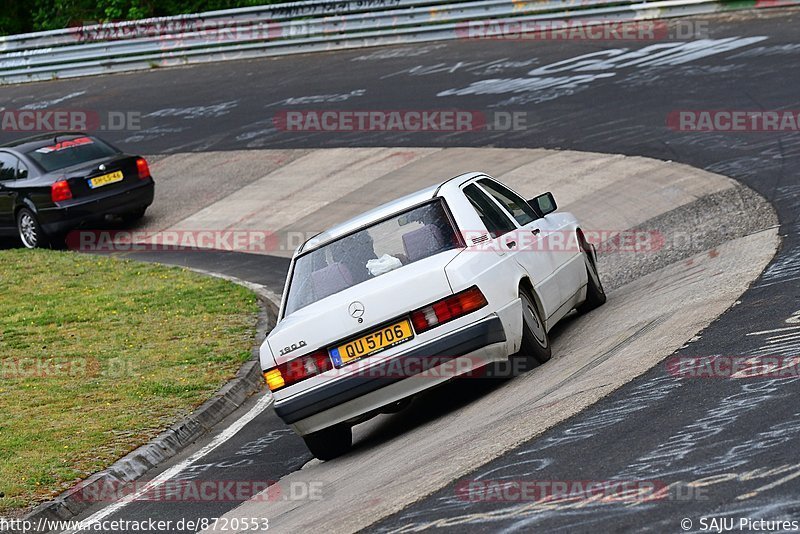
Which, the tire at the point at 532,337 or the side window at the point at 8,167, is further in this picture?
the side window at the point at 8,167

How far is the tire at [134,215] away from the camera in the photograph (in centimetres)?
1985

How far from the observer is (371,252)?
28.1 ft

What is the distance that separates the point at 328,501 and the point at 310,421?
1099 millimetres

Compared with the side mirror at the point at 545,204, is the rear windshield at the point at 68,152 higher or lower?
lower

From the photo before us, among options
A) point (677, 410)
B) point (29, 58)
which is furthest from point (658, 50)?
point (29, 58)

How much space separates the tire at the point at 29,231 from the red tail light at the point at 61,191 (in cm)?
61

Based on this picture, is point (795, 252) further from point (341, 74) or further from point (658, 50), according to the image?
point (341, 74)

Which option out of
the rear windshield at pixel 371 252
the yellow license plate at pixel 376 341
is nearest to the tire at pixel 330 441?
the yellow license plate at pixel 376 341

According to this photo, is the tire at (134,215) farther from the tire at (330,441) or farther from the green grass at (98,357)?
the tire at (330,441)

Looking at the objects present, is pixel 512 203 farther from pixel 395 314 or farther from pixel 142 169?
pixel 142 169

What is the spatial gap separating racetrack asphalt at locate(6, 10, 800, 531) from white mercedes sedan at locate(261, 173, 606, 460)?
76 centimetres

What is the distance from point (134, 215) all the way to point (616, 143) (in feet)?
26.8

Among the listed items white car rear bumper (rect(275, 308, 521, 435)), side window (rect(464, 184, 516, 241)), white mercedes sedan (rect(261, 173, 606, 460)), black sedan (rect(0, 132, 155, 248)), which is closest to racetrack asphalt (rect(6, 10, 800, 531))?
white car rear bumper (rect(275, 308, 521, 435))

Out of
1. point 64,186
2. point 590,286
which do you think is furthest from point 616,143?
point 64,186
